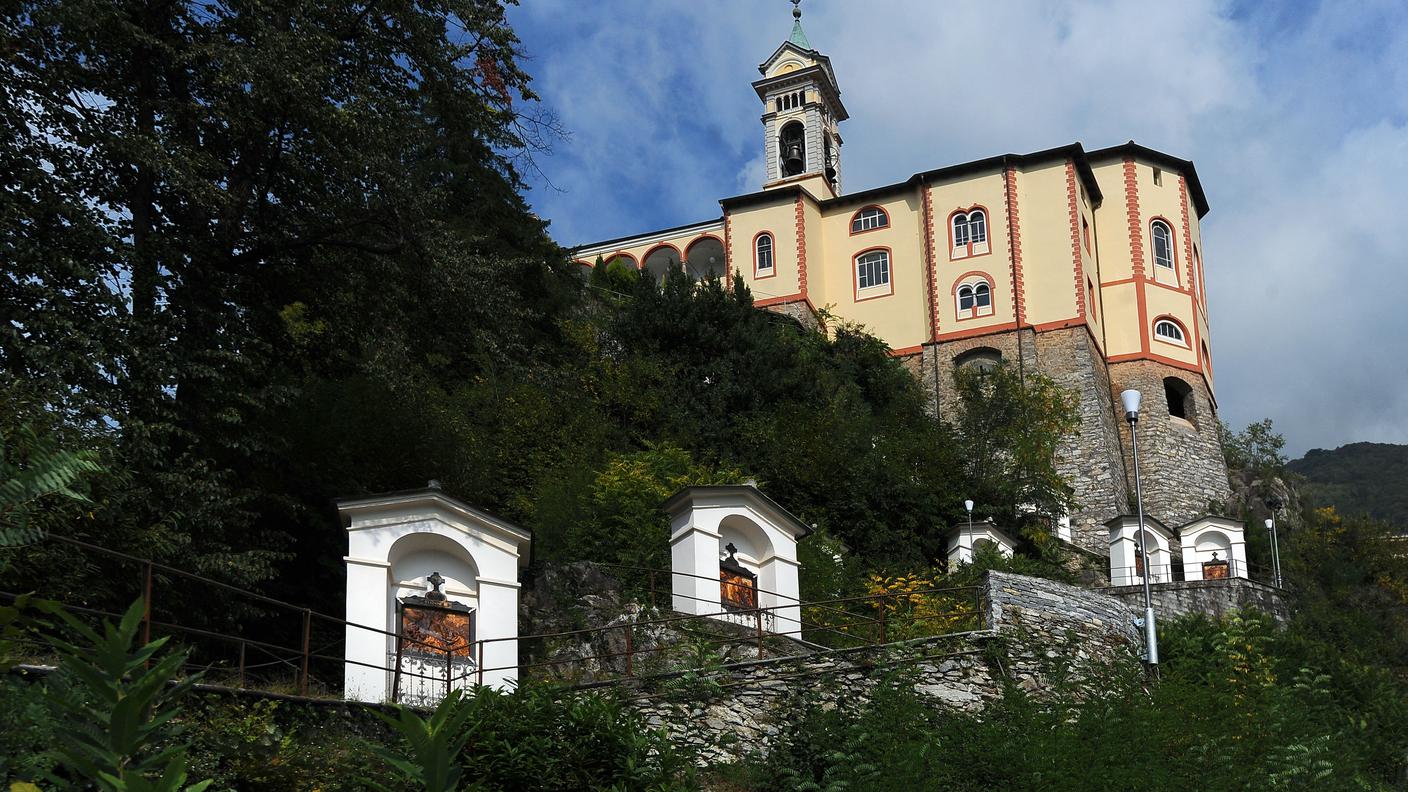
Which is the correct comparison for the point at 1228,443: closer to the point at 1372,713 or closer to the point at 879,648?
the point at 1372,713

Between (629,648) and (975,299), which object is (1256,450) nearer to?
(975,299)

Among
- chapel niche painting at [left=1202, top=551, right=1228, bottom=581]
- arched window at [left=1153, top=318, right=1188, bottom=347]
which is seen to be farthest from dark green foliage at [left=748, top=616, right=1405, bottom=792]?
arched window at [left=1153, top=318, right=1188, bottom=347]

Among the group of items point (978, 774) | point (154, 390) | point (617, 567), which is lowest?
point (978, 774)

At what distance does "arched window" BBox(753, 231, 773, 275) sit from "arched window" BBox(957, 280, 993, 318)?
6.86 m

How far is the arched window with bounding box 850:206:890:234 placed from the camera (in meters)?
51.0

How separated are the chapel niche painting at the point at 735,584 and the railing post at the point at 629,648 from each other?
6.37ft

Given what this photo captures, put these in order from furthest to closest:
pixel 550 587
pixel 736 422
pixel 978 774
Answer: pixel 736 422 → pixel 550 587 → pixel 978 774

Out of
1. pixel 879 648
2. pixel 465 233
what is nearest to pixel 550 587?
pixel 879 648

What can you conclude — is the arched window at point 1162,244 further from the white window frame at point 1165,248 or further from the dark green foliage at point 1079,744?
the dark green foliage at point 1079,744

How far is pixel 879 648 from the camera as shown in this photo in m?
17.3

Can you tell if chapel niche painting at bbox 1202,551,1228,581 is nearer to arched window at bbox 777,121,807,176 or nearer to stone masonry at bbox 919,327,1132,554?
stone masonry at bbox 919,327,1132,554

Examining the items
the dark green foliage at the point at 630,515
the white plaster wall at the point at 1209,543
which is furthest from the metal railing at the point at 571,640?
the white plaster wall at the point at 1209,543

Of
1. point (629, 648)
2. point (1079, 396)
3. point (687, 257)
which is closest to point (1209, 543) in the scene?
point (1079, 396)

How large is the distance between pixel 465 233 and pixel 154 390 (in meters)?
17.4
